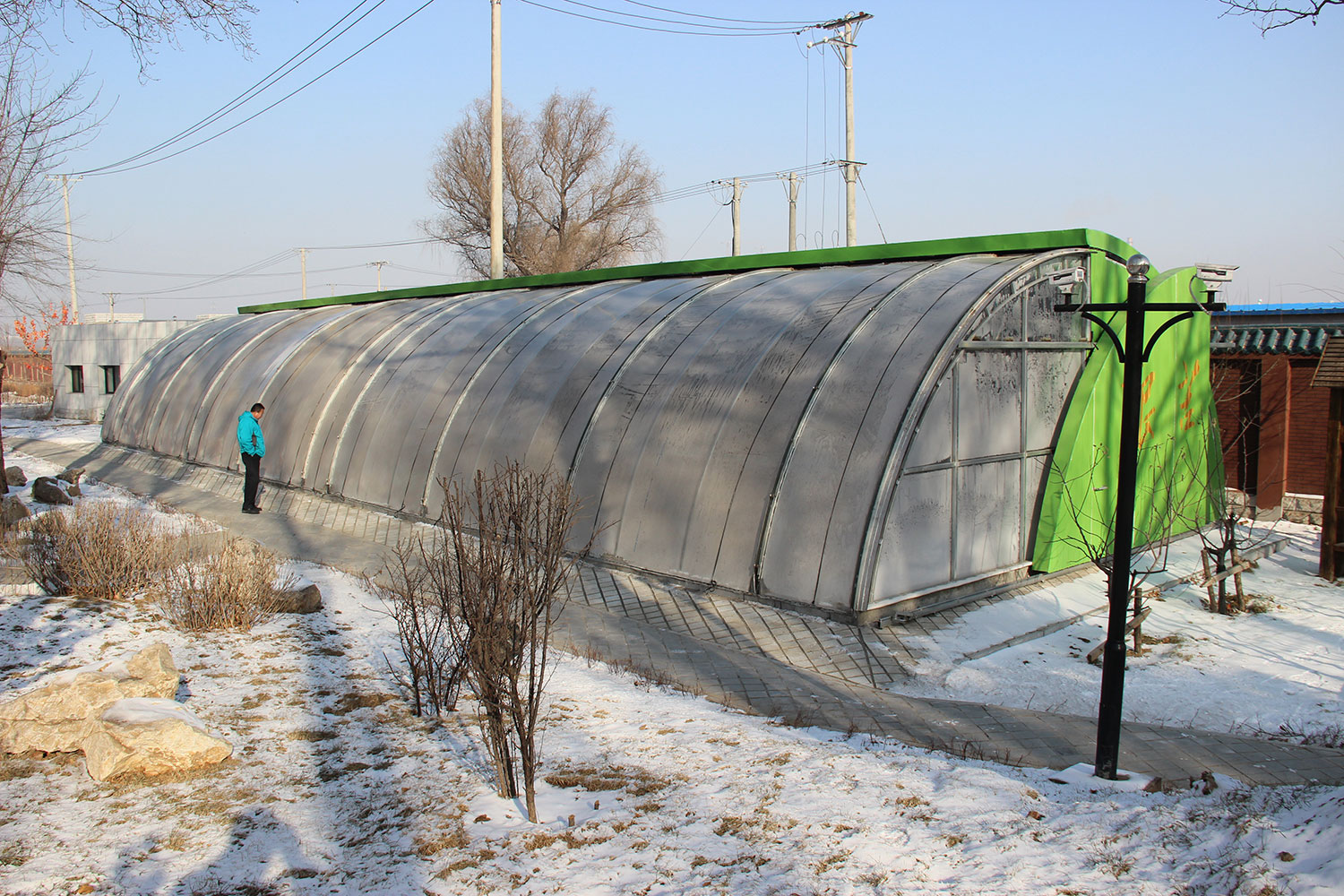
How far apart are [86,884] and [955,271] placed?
32.3 ft

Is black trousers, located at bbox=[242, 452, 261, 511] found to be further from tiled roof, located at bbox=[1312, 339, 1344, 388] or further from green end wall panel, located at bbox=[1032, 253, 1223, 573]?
tiled roof, located at bbox=[1312, 339, 1344, 388]

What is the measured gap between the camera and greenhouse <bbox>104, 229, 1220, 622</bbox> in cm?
927

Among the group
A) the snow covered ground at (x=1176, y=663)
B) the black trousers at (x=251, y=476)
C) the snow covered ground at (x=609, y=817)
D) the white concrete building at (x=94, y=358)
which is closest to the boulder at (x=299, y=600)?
the snow covered ground at (x=609, y=817)

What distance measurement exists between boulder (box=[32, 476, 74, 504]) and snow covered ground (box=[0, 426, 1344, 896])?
939 centimetres

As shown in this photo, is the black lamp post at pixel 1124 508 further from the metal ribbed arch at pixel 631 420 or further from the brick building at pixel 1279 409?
the brick building at pixel 1279 409

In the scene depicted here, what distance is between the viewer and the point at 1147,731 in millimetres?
7121

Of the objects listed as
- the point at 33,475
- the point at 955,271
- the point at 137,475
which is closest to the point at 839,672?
the point at 955,271

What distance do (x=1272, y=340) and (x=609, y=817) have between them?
18229mm

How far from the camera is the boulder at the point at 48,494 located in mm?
15078

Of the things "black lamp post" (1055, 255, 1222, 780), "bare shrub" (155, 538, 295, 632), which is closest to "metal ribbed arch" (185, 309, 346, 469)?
"bare shrub" (155, 538, 295, 632)

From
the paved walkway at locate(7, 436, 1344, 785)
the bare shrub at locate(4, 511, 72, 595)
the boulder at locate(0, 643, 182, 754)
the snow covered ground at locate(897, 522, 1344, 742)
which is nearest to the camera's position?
the boulder at locate(0, 643, 182, 754)

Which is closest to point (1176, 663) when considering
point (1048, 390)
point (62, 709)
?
point (1048, 390)

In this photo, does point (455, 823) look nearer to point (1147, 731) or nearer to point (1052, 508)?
point (1147, 731)

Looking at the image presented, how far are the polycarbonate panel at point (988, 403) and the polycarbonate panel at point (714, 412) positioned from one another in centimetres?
3
